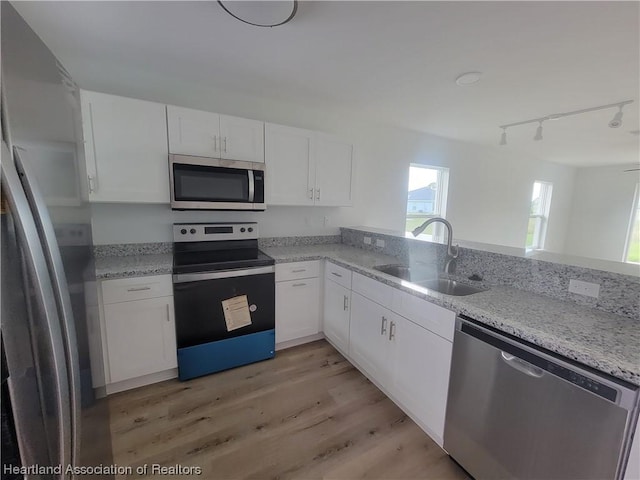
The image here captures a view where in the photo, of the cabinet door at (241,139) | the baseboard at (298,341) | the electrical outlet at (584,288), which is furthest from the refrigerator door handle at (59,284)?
the electrical outlet at (584,288)

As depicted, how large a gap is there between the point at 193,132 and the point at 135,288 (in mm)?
1232

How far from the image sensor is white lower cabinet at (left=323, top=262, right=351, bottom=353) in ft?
7.27

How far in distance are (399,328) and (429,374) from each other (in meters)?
0.30

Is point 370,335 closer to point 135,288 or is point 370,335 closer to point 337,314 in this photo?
point 337,314

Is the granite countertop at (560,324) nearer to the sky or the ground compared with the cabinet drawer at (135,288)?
nearer to the sky

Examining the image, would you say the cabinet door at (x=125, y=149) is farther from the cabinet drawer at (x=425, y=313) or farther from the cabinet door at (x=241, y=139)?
the cabinet drawer at (x=425, y=313)

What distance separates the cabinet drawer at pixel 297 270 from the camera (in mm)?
→ 2301

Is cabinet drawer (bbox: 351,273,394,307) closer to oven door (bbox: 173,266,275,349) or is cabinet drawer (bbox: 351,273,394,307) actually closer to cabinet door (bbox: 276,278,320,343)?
cabinet door (bbox: 276,278,320,343)

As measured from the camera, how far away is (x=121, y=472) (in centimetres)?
135

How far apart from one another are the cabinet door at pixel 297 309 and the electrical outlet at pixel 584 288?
1.74m

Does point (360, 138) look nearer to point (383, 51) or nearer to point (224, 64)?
point (383, 51)

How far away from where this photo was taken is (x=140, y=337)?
1.86 meters

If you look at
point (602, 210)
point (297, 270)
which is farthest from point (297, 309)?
point (602, 210)

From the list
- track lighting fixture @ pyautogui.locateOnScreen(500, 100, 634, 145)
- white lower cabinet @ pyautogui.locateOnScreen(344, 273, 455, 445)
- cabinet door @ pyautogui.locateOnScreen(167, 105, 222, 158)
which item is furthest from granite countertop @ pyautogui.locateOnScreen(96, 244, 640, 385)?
track lighting fixture @ pyautogui.locateOnScreen(500, 100, 634, 145)
